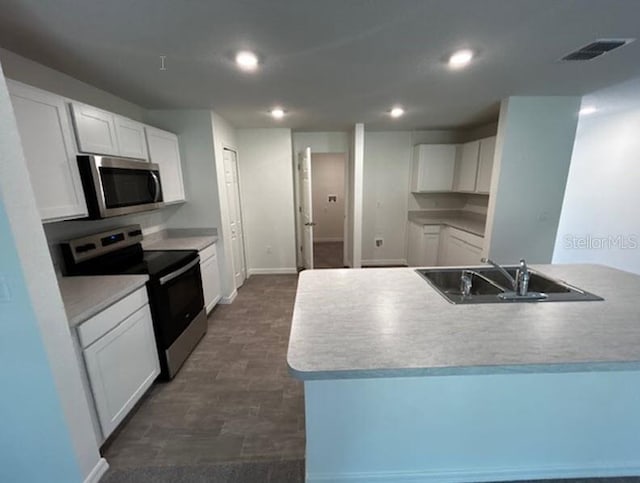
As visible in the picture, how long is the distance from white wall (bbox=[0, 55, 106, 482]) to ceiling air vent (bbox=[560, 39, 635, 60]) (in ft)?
10.3

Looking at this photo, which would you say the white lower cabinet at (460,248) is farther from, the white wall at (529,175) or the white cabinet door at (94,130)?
the white cabinet door at (94,130)

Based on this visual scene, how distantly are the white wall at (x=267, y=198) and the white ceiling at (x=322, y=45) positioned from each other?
1.38 meters

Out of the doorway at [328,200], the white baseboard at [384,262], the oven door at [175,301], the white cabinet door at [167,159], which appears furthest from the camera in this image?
the doorway at [328,200]

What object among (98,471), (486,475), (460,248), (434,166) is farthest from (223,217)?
(434,166)

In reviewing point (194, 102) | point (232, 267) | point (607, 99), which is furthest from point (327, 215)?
point (607, 99)

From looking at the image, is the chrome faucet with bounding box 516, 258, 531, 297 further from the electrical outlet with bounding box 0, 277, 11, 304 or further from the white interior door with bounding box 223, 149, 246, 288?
the white interior door with bounding box 223, 149, 246, 288

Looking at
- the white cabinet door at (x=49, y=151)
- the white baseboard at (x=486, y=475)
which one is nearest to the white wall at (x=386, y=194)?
the white baseboard at (x=486, y=475)

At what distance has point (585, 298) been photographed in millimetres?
1398

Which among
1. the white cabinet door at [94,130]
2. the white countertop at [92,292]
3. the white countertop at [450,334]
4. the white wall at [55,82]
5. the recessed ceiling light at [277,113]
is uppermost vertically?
the recessed ceiling light at [277,113]

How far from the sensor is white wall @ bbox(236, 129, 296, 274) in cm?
405

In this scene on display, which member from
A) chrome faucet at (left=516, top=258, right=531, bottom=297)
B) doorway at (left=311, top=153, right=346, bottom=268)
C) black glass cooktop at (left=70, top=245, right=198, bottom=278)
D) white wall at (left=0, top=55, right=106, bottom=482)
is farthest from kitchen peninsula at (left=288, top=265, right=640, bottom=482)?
doorway at (left=311, top=153, right=346, bottom=268)

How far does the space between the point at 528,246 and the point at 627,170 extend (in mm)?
2962

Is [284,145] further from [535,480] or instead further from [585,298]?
[535,480]

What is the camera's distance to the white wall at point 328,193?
6425 mm
